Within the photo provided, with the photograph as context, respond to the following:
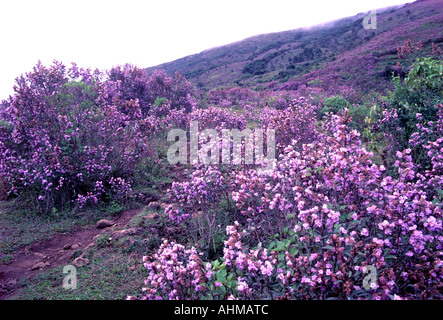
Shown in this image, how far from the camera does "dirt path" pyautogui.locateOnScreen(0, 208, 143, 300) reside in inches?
138

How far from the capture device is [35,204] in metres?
5.71

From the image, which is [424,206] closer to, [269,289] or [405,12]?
[269,289]

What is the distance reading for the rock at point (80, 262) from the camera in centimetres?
382

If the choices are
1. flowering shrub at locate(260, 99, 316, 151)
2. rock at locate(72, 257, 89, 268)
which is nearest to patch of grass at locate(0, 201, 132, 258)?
rock at locate(72, 257, 89, 268)

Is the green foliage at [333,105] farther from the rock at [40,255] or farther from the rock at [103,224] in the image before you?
the rock at [40,255]

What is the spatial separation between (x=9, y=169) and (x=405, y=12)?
182 feet

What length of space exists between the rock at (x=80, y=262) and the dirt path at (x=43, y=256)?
15 cm

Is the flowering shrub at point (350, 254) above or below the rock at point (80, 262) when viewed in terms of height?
above

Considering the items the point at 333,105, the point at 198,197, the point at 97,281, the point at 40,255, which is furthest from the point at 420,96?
the point at 40,255

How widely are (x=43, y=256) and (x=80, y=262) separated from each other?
30.2 inches

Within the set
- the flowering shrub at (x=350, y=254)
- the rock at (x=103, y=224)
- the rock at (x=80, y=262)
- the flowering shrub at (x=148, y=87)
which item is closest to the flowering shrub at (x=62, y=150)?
the rock at (x=103, y=224)

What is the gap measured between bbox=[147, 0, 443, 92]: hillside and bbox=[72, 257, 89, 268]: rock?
18763mm

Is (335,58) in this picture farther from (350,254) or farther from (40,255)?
(40,255)

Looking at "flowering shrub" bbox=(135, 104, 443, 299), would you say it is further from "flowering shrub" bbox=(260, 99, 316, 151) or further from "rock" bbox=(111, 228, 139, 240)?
"flowering shrub" bbox=(260, 99, 316, 151)
